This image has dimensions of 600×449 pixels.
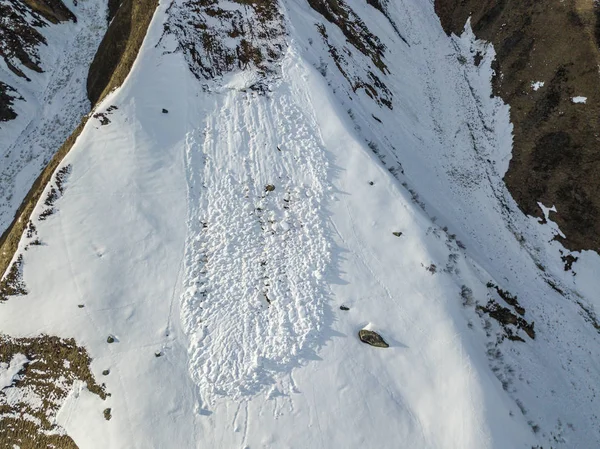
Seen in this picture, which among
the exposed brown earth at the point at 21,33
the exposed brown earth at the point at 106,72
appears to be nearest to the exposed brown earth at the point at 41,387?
the exposed brown earth at the point at 106,72

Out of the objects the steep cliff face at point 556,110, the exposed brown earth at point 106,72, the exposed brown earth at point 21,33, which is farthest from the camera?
the exposed brown earth at point 21,33

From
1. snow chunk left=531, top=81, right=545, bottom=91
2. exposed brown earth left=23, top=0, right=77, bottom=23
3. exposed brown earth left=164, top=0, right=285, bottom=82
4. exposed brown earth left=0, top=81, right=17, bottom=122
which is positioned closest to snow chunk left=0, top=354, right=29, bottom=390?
exposed brown earth left=164, top=0, right=285, bottom=82

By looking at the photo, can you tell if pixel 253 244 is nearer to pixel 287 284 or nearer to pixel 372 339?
pixel 287 284

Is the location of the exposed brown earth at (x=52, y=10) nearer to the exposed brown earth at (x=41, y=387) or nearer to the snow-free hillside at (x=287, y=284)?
the snow-free hillside at (x=287, y=284)

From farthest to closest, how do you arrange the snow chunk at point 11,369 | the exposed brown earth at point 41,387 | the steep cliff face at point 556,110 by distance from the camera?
the steep cliff face at point 556,110 → the snow chunk at point 11,369 → the exposed brown earth at point 41,387

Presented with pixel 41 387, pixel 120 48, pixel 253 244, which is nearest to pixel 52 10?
pixel 120 48

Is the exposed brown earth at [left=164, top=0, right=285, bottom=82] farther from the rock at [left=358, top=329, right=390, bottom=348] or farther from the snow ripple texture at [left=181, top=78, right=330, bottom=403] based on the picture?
the rock at [left=358, top=329, right=390, bottom=348]

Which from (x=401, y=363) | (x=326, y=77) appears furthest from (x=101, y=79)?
(x=401, y=363)
